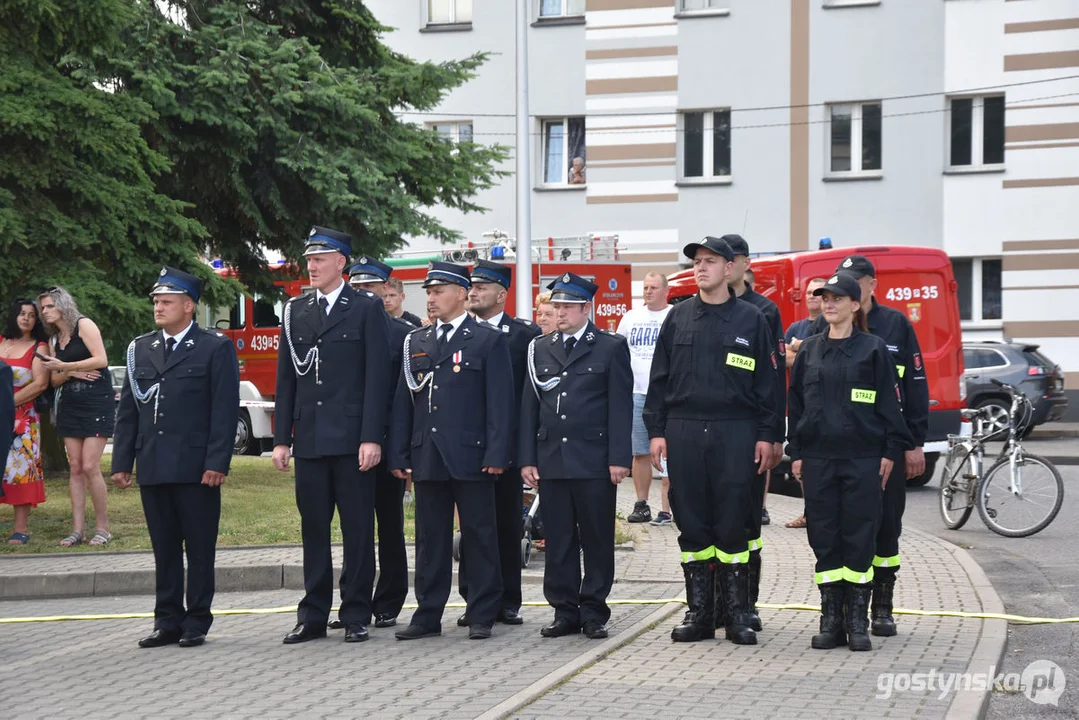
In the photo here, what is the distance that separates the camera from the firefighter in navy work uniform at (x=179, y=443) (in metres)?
8.15

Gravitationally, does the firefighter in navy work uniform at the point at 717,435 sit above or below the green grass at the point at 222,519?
above

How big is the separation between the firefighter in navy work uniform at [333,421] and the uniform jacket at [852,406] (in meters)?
2.42

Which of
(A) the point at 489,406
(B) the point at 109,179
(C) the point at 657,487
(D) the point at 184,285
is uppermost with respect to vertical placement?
(B) the point at 109,179

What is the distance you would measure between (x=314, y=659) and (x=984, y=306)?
2428cm

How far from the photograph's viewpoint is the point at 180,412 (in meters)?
8.23

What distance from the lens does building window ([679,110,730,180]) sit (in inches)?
1199

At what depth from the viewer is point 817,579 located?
7781mm

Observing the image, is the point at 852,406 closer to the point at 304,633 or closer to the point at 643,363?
the point at 304,633

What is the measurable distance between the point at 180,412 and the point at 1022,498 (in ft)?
26.3

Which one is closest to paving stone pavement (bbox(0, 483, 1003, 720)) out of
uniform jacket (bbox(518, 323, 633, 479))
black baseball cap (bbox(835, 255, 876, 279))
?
uniform jacket (bbox(518, 323, 633, 479))

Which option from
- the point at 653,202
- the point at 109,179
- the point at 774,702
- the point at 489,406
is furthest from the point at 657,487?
the point at 653,202

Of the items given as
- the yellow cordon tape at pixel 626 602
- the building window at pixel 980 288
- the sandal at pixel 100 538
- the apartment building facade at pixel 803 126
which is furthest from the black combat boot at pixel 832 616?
the building window at pixel 980 288

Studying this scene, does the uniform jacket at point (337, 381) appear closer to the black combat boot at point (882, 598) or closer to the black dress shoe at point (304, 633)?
the black dress shoe at point (304, 633)

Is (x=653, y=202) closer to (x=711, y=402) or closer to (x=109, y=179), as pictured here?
(x=109, y=179)
